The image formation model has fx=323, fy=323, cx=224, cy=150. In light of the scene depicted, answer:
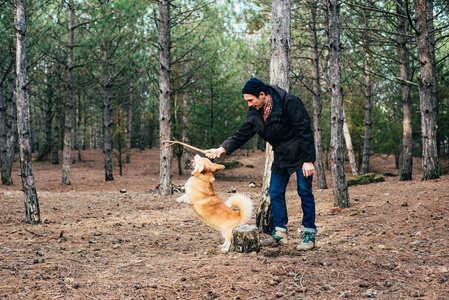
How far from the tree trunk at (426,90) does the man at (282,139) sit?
7555 mm

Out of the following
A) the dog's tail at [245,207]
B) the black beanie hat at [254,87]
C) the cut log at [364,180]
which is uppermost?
the black beanie hat at [254,87]

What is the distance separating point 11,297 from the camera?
276 cm

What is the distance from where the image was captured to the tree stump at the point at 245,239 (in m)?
3.86

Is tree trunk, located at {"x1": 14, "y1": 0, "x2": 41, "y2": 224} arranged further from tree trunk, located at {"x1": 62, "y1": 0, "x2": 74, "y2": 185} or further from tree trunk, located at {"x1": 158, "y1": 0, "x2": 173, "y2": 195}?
tree trunk, located at {"x1": 62, "y1": 0, "x2": 74, "y2": 185}

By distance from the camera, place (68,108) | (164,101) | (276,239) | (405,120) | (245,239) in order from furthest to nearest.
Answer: (68,108) < (405,120) < (164,101) < (276,239) < (245,239)

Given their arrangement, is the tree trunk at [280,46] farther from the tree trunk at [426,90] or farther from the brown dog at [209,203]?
the tree trunk at [426,90]

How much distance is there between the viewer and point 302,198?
396 centimetres

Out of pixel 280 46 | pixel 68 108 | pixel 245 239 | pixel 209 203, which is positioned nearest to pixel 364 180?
pixel 280 46

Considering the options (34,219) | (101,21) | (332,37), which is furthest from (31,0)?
(332,37)

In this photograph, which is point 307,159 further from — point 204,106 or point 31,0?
point 31,0

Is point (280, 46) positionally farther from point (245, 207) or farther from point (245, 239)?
point (245, 239)

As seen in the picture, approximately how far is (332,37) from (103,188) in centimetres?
1112

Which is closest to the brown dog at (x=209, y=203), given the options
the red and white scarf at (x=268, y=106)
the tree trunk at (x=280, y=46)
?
the red and white scarf at (x=268, y=106)

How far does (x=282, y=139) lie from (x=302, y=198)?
30.1 inches
